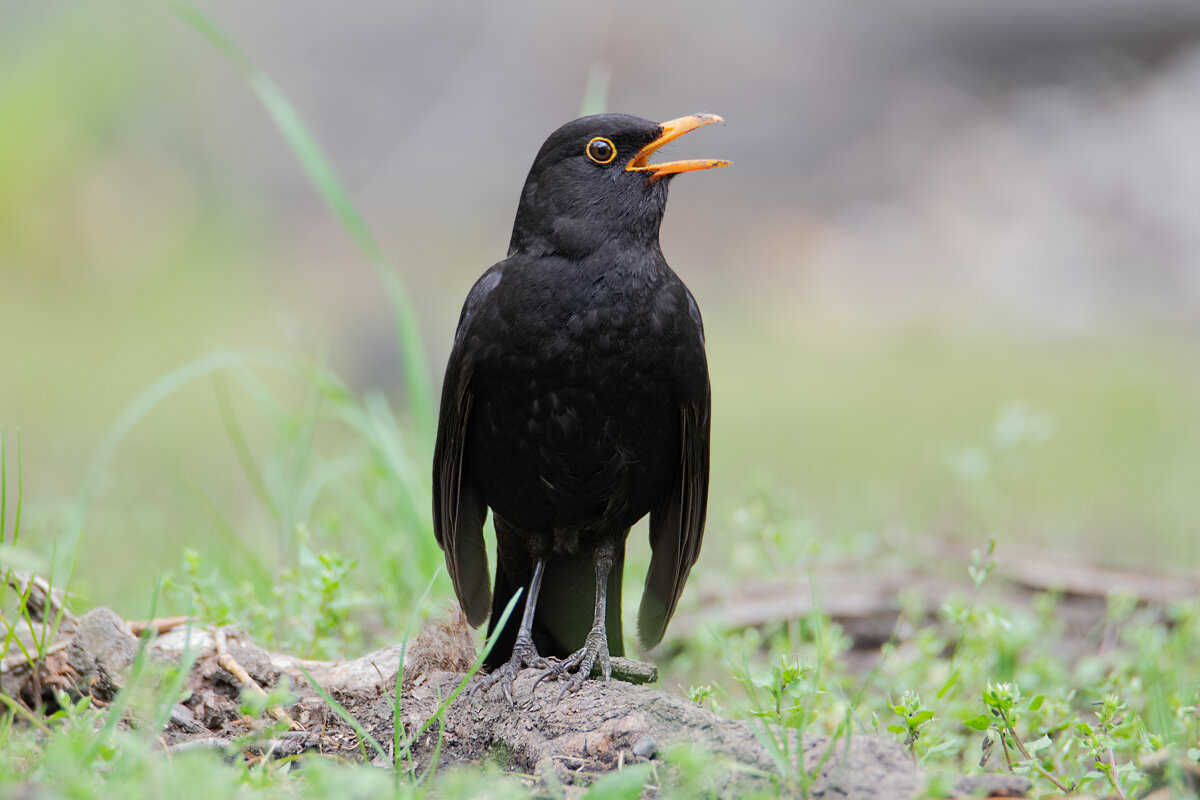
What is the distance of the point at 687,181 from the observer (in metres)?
14.1

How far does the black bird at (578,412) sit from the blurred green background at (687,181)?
22.7ft

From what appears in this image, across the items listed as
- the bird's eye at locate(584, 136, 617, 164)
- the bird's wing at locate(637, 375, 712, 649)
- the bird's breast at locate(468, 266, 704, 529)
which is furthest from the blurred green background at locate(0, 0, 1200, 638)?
the bird's breast at locate(468, 266, 704, 529)

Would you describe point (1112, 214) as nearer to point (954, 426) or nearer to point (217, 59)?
point (954, 426)

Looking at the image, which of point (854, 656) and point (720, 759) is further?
point (854, 656)

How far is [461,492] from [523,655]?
1.90 feet

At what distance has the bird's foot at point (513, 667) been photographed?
306 cm

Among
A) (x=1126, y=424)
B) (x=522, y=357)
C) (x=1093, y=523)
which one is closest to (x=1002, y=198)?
(x=1126, y=424)

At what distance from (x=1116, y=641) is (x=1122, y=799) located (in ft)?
8.30

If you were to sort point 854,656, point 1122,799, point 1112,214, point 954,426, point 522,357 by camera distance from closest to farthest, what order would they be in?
point 1122,799 → point 522,357 → point 854,656 → point 954,426 → point 1112,214

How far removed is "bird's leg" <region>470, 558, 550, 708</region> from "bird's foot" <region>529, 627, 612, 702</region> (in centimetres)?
7

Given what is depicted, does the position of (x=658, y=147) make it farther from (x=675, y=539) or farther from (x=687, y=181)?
(x=687, y=181)

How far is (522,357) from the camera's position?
3277mm

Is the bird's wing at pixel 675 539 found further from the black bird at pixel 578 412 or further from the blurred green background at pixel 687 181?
the blurred green background at pixel 687 181

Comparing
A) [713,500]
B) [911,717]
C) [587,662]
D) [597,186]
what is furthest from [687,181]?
[911,717]
